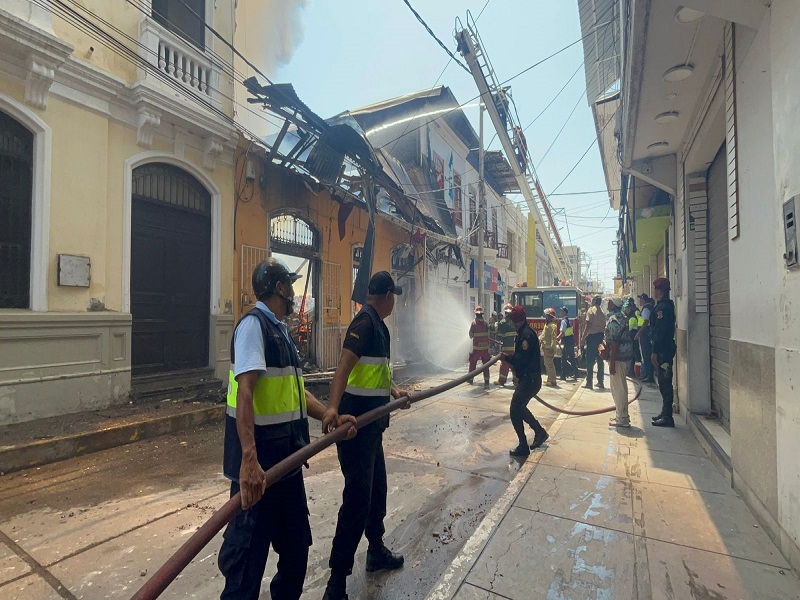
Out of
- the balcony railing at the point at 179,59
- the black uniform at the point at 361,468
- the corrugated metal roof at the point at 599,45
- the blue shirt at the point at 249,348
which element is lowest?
the black uniform at the point at 361,468

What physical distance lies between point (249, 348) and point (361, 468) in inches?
43.6

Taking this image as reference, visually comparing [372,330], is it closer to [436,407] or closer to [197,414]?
[197,414]

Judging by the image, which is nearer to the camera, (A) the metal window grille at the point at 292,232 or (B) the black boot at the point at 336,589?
(B) the black boot at the point at 336,589

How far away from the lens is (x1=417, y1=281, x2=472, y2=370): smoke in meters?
15.8

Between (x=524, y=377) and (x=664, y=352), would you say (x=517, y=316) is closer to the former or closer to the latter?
(x=524, y=377)

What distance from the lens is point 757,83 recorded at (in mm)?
3322

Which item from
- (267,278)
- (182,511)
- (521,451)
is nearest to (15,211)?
(182,511)

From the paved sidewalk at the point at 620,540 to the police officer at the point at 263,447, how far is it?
1021mm

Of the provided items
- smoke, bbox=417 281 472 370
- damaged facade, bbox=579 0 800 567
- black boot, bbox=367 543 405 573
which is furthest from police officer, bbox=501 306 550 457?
smoke, bbox=417 281 472 370

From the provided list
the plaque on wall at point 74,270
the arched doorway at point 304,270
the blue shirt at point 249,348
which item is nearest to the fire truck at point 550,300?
the arched doorway at point 304,270

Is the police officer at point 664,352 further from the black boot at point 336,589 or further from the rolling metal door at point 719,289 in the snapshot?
the black boot at point 336,589

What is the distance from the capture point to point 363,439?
270 centimetres

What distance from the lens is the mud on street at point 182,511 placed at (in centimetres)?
272

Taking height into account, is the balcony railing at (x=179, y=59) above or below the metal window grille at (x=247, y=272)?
above
